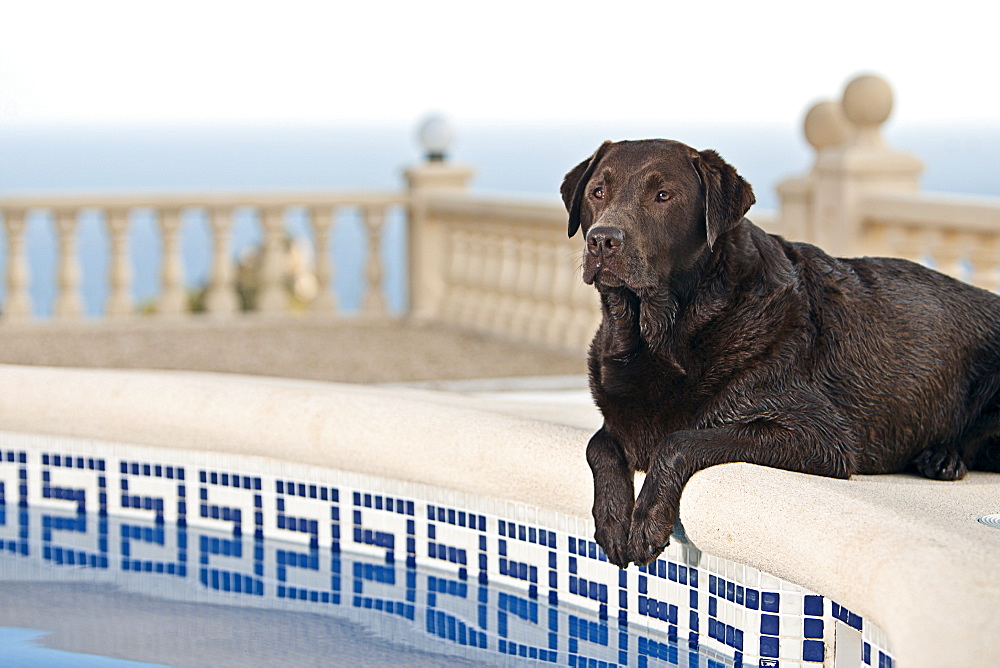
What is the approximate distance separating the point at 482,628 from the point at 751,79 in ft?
Result: 186

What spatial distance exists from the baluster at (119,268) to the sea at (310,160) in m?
47.7

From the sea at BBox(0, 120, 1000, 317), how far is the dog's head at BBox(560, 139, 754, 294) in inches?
2149

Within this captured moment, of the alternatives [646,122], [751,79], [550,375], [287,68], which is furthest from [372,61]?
[550,375]

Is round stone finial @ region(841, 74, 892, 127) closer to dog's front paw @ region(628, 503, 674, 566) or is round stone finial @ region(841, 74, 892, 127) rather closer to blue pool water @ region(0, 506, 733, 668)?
blue pool water @ region(0, 506, 733, 668)

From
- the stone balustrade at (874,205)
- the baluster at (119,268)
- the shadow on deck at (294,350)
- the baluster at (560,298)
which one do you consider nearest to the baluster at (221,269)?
the shadow on deck at (294,350)

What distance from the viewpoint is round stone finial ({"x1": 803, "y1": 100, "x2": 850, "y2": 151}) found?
6.84 meters

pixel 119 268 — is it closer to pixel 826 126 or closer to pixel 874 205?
pixel 826 126

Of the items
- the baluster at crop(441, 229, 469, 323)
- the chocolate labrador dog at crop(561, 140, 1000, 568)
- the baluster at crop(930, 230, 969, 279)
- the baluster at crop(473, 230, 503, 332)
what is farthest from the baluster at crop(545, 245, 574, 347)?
the chocolate labrador dog at crop(561, 140, 1000, 568)

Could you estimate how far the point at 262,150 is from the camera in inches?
5595

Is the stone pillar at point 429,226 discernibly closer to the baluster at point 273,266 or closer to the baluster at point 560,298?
the baluster at point 273,266

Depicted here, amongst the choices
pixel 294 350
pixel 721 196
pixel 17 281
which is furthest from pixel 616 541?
pixel 17 281

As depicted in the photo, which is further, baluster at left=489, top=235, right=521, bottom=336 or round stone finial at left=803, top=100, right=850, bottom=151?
baluster at left=489, top=235, right=521, bottom=336

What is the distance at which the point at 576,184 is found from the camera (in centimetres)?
299

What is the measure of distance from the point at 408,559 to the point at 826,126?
4.01 meters
